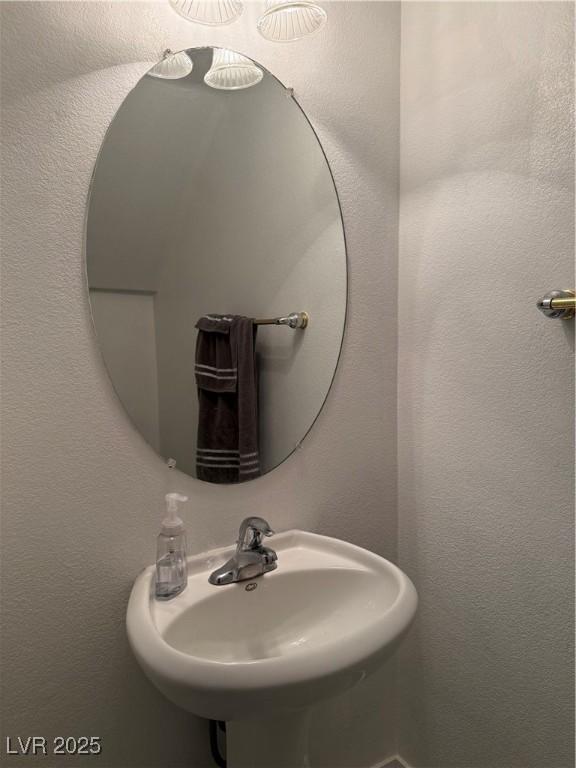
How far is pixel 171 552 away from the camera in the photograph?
39.6 inches

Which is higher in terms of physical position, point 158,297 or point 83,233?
point 83,233

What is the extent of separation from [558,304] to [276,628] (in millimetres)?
844

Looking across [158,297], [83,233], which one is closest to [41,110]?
[83,233]

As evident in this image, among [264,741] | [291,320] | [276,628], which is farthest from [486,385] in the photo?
[264,741]

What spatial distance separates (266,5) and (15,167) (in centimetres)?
59

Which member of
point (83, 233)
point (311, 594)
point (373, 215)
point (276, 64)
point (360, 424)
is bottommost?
point (311, 594)

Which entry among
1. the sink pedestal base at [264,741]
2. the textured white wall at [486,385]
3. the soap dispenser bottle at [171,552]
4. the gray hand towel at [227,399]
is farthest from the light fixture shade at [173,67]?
the sink pedestal base at [264,741]

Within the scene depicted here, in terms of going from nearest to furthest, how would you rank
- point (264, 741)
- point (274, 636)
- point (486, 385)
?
point (264, 741)
point (274, 636)
point (486, 385)

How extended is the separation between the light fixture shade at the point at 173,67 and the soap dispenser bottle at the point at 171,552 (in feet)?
2.74

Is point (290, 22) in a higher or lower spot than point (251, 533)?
higher

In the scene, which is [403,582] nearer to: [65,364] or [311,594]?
[311,594]

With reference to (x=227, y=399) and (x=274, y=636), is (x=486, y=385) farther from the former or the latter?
(x=274, y=636)

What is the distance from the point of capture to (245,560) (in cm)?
105

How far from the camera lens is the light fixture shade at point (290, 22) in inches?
40.5
